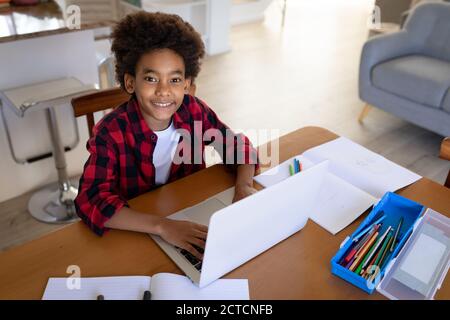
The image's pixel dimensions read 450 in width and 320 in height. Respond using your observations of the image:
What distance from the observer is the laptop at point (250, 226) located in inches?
26.1

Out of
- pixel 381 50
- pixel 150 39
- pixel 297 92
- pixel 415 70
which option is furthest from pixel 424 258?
pixel 297 92

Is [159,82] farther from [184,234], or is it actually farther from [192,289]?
[192,289]

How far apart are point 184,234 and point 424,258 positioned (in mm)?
489

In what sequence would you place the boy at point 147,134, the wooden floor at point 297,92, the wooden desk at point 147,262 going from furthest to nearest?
the wooden floor at point 297,92 → the boy at point 147,134 → the wooden desk at point 147,262

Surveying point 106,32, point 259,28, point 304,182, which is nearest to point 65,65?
point 106,32

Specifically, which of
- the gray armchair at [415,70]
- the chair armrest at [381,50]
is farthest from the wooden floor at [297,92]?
the chair armrest at [381,50]

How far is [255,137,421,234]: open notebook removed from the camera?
3.17ft

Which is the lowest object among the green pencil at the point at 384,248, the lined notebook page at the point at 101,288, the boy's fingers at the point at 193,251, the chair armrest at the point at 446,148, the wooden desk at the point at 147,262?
the wooden desk at the point at 147,262

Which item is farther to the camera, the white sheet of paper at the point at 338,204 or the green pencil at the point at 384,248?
the white sheet of paper at the point at 338,204

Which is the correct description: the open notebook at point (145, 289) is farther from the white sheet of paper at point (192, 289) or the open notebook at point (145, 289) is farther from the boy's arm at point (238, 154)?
the boy's arm at point (238, 154)

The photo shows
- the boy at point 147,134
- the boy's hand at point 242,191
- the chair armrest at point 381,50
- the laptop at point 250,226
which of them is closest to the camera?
the laptop at point 250,226

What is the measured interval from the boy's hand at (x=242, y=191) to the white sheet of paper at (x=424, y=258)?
0.37 m

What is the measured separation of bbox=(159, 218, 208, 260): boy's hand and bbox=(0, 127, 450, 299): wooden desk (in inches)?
1.4
